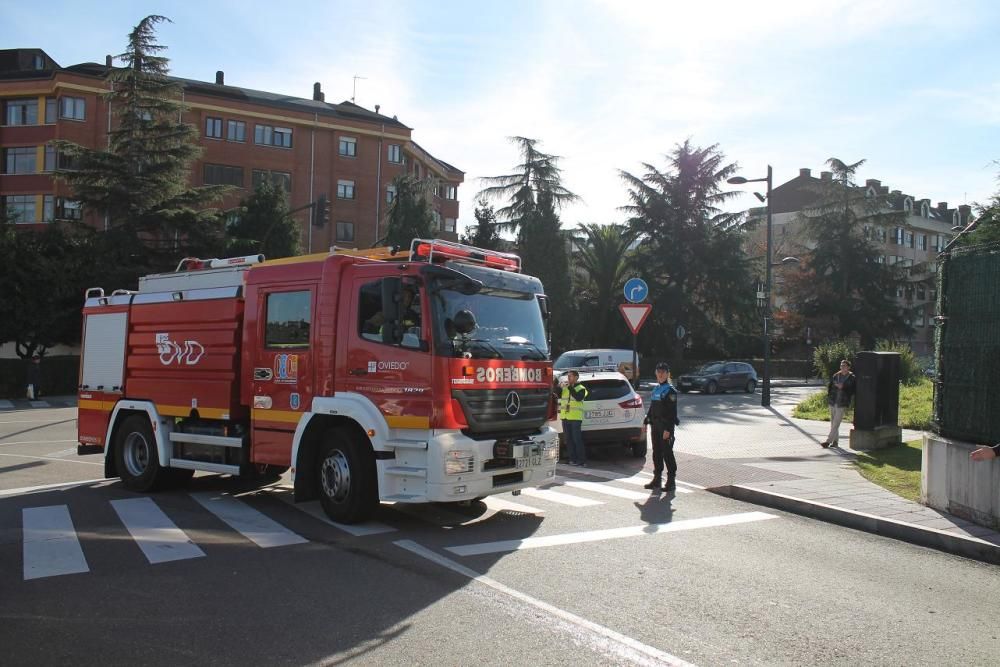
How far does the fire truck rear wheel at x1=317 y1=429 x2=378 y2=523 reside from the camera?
7.87 meters

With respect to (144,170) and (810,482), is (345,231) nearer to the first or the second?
(144,170)

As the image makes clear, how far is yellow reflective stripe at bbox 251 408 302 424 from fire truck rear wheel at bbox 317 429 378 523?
0.47 meters

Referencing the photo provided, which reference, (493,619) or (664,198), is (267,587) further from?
(664,198)

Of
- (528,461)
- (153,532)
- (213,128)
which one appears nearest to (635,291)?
(528,461)

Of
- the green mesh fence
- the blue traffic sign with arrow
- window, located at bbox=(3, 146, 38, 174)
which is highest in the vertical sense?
window, located at bbox=(3, 146, 38, 174)

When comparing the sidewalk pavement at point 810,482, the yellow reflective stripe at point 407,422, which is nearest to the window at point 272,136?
the sidewalk pavement at point 810,482

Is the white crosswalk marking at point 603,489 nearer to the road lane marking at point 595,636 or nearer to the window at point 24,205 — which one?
the road lane marking at point 595,636

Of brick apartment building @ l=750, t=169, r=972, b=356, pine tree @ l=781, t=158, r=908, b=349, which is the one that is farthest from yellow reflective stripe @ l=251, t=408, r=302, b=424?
brick apartment building @ l=750, t=169, r=972, b=356

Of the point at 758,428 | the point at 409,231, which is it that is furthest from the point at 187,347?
the point at 409,231

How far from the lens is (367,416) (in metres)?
7.76

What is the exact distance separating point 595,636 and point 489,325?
13.1ft

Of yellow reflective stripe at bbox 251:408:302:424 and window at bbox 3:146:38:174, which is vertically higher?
window at bbox 3:146:38:174

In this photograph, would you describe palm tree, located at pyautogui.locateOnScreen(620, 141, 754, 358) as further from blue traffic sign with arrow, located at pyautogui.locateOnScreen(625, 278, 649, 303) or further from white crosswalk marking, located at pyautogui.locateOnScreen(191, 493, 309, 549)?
white crosswalk marking, located at pyautogui.locateOnScreen(191, 493, 309, 549)

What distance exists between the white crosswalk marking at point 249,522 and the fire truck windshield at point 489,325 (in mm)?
2369
